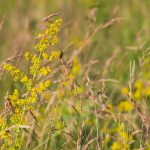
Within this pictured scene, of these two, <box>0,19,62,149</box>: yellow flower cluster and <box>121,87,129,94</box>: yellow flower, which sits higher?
<box>121,87,129,94</box>: yellow flower

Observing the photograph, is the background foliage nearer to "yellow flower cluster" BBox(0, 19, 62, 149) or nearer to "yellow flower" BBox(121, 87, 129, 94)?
"yellow flower" BBox(121, 87, 129, 94)

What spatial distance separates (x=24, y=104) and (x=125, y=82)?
2.06 m

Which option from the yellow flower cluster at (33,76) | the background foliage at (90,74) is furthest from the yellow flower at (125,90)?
the yellow flower cluster at (33,76)

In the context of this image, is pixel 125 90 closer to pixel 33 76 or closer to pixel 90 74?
pixel 90 74

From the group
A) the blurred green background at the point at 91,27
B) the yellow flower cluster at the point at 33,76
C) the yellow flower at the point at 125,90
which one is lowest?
the yellow flower cluster at the point at 33,76

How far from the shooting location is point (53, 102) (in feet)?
10.4

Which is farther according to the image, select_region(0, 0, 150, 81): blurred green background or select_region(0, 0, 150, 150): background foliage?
select_region(0, 0, 150, 81): blurred green background

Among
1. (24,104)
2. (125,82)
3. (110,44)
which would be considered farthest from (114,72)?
(24,104)

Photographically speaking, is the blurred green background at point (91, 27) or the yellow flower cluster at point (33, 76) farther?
the blurred green background at point (91, 27)

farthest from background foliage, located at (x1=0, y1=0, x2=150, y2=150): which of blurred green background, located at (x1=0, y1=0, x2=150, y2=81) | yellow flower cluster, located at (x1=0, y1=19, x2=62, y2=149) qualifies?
yellow flower cluster, located at (x1=0, y1=19, x2=62, y2=149)

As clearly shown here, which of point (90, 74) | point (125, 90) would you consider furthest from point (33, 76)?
point (90, 74)

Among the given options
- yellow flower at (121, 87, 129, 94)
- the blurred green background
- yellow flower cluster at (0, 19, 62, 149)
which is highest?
A: the blurred green background

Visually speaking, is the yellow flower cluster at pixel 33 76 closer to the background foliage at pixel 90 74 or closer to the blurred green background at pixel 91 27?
the background foliage at pixel 90 74

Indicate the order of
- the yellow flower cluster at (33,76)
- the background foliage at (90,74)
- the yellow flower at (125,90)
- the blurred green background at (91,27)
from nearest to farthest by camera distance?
1. the yellow flower cluster at (33,76)
2. the background foliage at (90,74)
3. the yellow flower at (125,90)
4. the blurred green background at (91,27)
